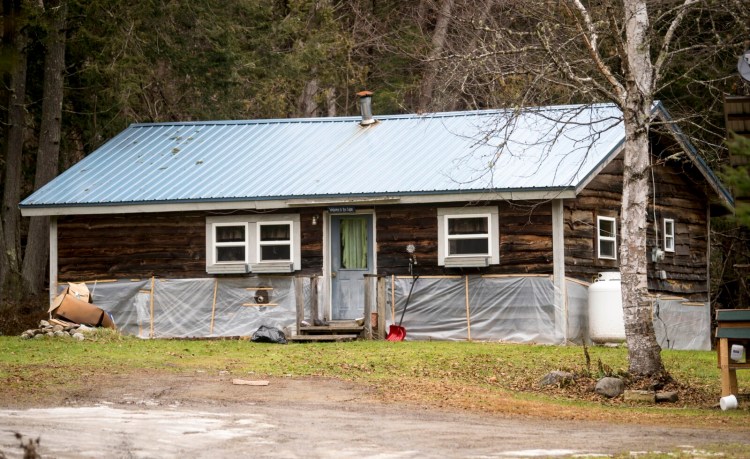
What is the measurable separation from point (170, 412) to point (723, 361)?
676 centimetres

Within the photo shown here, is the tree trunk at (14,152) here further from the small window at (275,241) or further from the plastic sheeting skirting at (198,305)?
the small window at (275,241)

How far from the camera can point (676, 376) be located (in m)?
19.0

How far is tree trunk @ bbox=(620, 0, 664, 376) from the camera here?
1694cm

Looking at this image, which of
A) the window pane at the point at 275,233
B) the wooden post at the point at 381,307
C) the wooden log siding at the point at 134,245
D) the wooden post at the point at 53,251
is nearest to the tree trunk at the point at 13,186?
the wooden post at the point at 53,251

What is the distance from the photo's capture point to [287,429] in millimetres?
12586

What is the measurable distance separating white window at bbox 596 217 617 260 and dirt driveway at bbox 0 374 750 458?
10.6 meters

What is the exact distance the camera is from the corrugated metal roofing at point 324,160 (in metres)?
24.8

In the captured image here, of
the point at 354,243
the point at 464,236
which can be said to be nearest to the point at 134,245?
the point at 354,243

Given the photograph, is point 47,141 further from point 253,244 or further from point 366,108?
point 366,108

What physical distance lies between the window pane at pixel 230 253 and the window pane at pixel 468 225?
4.52 metres

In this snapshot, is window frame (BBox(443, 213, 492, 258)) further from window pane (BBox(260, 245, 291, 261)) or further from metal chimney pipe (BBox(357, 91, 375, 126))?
metal chimney pipe (BBox(357, 91, 375, 126))

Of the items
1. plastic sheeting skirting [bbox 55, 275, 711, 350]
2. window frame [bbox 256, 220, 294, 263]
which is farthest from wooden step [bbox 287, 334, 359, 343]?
window frame [bbox 256, 220, 294, 263]

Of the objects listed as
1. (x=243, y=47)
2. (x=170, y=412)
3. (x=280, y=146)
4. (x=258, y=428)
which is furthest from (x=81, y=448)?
(x=243, y=47)

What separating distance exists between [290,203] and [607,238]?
6.55 m
